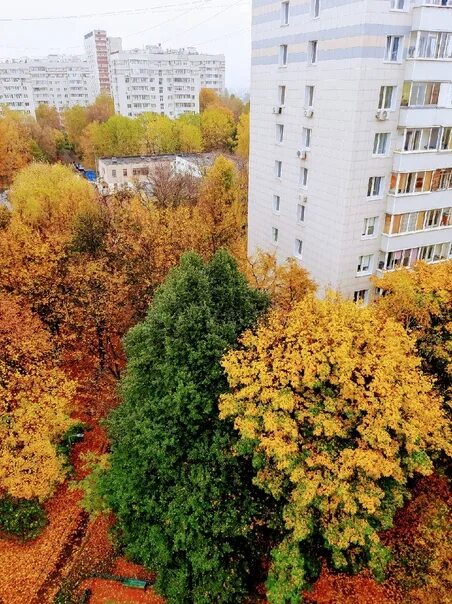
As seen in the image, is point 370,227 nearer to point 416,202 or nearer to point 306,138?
point 416,202

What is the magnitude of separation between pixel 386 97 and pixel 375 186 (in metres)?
5.25

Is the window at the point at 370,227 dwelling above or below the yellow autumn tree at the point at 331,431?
above

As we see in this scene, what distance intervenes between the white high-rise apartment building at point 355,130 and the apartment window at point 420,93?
69mm

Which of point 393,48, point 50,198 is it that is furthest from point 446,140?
point 50,198

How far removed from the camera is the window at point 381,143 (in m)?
26.9

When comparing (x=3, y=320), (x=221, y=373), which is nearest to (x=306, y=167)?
(x=221, y=373)

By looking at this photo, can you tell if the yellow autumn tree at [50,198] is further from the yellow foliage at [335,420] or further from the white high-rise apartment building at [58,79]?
the white high-rise apartment building at [58,79]

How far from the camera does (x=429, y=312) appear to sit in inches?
844

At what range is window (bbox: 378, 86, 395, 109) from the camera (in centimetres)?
2577

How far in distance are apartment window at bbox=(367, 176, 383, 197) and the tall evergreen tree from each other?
13.9 meters

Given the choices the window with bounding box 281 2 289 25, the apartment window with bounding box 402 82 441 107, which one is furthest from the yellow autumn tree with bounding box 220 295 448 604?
the window with bounding box 281 2 289 25

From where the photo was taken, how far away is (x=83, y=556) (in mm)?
21359

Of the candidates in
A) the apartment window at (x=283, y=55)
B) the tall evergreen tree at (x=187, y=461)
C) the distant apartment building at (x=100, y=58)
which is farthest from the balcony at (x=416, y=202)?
the distant apartment building at (x=100, y=58)

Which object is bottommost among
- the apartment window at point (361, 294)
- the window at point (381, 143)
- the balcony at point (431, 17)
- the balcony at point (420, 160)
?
the apartment window at point (361, 294)
